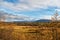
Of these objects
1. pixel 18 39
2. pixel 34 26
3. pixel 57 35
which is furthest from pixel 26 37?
pixel 34 26

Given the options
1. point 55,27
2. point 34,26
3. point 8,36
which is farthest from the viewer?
point 34,26

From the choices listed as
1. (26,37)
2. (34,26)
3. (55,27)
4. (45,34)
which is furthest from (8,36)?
(34,26)

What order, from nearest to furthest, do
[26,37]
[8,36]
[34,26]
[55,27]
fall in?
1. [8,36]
2. [26,37]
3. [55,27]
4. [34,26]

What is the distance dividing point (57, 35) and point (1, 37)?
543 cm

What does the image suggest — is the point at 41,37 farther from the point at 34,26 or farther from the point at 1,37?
the point at 34,26

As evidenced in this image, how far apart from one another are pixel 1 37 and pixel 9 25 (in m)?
2.77

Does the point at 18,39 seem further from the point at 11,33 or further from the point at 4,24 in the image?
the point at 4,24

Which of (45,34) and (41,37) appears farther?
(45,34)

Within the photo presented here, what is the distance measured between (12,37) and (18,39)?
2.15 ft

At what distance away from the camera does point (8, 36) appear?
2089 cm

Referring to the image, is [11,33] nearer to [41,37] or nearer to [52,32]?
[41,37]

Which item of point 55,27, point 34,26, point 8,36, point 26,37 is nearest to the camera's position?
point 8,36

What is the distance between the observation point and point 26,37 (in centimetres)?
2283

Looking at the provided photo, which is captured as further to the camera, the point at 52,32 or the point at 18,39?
the point at 52,32
